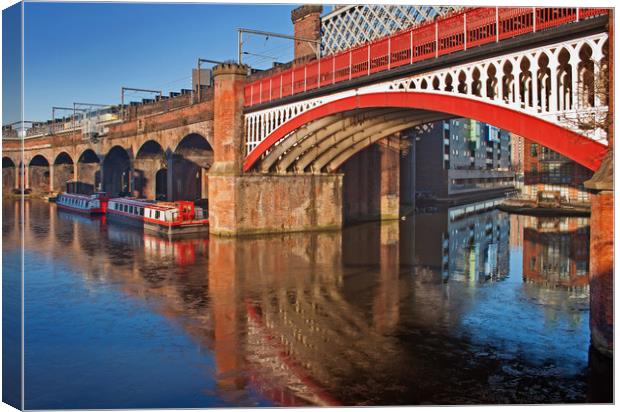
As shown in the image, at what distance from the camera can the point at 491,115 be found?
58.1 ft

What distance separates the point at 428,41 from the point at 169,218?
22.3 metres

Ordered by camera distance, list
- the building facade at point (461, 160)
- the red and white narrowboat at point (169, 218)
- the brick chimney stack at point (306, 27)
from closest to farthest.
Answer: the brick chimney stack at point (306, 27) → the red and white narrowboat at point (169, 218) → the building facade at point (461, 160)

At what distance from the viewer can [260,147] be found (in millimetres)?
33469

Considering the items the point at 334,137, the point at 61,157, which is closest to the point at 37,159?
the point at 61,157

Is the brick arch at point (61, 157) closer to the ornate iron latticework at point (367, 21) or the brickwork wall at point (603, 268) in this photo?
the ornate iron latticework at point (367, 21)

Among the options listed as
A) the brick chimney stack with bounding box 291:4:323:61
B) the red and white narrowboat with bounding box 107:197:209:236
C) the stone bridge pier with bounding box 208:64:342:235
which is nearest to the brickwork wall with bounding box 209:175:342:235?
the stone bridge pier with bounding box 208:64:342:235

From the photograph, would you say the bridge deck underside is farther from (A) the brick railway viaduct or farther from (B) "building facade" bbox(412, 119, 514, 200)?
(B) "building facade" bbox(412, 119, 514, 200)

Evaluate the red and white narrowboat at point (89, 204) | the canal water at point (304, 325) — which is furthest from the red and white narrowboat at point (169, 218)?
the red and white narrowboat at point (89, 204)

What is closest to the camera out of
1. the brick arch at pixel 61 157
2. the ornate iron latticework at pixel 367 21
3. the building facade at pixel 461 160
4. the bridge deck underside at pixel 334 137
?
the ornate iron latticework at pixel 367 21

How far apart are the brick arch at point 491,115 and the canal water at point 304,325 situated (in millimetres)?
4622

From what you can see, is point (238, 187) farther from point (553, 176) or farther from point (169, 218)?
point (553, 176)

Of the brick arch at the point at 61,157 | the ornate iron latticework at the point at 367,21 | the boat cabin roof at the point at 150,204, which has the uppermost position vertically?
the ornate iron latticework at the point at 367,21

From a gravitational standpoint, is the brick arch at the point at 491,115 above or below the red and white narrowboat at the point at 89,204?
above

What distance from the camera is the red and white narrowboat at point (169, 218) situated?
37.1 meters
